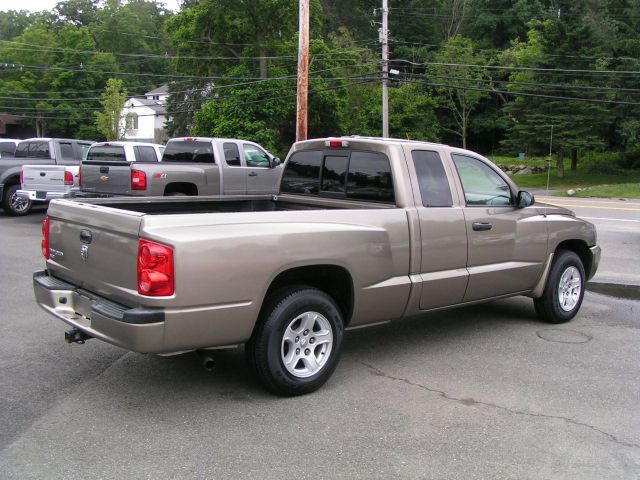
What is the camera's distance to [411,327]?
6535mm

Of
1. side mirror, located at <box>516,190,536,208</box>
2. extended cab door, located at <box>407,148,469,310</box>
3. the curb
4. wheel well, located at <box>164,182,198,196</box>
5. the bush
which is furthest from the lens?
the bush

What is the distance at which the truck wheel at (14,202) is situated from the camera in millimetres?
15609

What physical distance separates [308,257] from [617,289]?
6146 mm

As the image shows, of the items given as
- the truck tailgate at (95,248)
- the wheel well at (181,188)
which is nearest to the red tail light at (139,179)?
the wheel well at (181,188)

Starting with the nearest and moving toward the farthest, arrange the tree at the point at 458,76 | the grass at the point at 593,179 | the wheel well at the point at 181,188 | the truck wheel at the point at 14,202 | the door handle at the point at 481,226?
the door handle at the point at 481,226
the wheel well at the point at 181,188
the truck wheel at the point at 14,202
the grass at the point at 593,179
the tree at the point at 458,76

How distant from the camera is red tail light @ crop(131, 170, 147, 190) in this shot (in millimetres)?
12031

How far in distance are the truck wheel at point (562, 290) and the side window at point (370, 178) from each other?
242 cm

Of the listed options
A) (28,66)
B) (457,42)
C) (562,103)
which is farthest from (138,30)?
(562,103)

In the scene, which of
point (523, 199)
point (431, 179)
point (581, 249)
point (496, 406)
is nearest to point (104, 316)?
point (496, 406)

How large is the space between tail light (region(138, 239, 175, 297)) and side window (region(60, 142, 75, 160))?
44.3 feet

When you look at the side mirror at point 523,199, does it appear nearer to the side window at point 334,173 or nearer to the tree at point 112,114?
the side window at point 334,173

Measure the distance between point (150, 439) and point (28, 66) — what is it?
7402 cm

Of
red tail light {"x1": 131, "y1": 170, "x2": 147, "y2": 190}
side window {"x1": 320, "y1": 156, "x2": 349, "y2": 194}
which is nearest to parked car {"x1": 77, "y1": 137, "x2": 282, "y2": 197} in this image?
red tail light {"x1": 131, "y1": 170, "x2": 147, "y2": 190}

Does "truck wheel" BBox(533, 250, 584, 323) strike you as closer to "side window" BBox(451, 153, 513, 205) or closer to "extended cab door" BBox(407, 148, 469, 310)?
"side window" BBox(451, 153, 513, 205)
